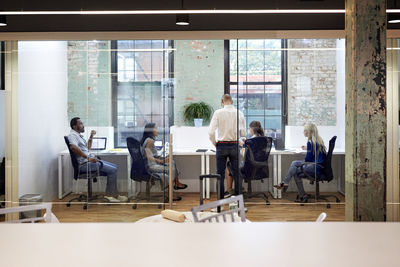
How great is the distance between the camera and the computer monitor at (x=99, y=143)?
215 inches

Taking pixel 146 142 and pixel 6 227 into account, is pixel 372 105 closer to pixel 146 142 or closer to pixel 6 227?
pixel 6 227

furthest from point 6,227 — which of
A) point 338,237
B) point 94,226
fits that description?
point 338,237

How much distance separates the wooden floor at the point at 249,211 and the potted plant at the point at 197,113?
7.70 ft

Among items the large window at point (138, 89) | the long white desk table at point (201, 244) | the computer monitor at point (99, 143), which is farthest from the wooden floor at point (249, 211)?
the long white desk table at point (201, 244)

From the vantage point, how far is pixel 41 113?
5.42m

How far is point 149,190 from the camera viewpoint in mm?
5684

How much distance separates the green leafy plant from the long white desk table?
5828mm

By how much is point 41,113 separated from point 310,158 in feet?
12.1

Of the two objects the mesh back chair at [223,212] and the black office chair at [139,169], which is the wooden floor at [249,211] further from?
the mesh back chair at [223,212]

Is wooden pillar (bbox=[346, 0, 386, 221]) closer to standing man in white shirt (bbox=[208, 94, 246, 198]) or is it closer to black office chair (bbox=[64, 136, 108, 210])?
standing man in white shirt (bbox=[208, 94, 246, 198])

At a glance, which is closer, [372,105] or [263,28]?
[372,105]

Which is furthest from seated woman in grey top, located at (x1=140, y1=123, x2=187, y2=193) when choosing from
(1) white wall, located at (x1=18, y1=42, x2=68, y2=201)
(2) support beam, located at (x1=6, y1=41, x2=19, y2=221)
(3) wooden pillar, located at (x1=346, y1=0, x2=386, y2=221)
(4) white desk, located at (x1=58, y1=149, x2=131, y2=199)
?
(3) wooden pillar, located at (x1=346, y1=0, x2=386, y2=221)

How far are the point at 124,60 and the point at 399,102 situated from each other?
370 cm

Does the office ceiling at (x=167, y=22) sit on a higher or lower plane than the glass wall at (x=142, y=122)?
higher
